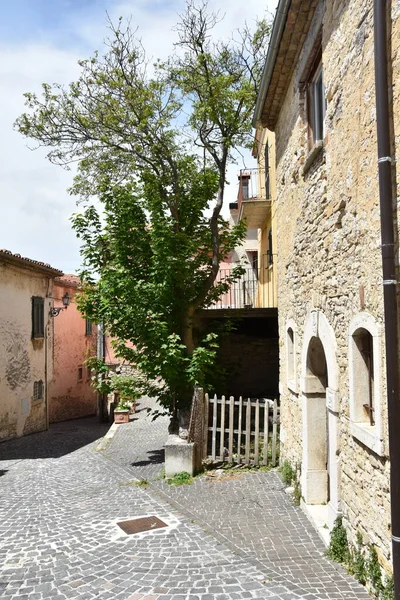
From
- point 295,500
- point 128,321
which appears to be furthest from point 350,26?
point 128,321

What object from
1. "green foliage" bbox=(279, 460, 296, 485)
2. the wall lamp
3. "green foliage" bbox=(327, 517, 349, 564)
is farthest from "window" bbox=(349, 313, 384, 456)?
the wall lamp

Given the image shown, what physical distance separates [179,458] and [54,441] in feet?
26.7

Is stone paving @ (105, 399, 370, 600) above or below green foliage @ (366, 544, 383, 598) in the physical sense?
below

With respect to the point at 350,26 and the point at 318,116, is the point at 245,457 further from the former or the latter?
the point at 350,26

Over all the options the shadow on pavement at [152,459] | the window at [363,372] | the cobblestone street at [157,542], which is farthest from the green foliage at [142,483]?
the window at [363,372]

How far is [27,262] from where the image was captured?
1677 centimetres

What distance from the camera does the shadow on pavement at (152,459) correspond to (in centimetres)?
1074

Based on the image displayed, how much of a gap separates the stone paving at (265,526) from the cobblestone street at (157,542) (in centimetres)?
1

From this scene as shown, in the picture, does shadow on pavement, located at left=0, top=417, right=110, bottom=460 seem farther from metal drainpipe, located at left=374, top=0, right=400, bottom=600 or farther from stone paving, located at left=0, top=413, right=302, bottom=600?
metal drainpipe, located at left=374, top=0, right=400, bottom=600

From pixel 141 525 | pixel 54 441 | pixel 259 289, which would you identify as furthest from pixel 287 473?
pixel 54 441

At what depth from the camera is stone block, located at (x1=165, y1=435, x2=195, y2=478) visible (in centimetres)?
904

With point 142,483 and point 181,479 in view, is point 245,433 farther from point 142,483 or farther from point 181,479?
point 142,483

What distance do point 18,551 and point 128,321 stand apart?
498 centimetres

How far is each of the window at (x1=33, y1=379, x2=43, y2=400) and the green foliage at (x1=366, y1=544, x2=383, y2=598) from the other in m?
15.7
